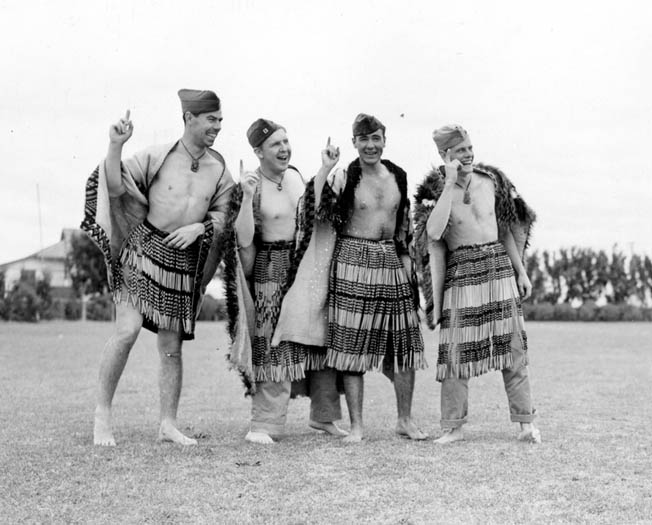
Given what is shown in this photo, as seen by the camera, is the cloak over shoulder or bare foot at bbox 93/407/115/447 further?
the cloak over shoulder

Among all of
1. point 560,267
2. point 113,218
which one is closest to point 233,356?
point 113,218

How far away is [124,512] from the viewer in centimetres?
379

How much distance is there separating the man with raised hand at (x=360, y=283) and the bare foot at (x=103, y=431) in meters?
1.22

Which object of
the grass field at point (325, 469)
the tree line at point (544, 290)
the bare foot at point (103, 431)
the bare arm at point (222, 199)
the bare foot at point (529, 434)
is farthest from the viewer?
the tree line at point (544, 290)

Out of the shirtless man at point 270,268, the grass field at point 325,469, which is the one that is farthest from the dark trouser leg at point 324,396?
the shirtless man at point 270,268

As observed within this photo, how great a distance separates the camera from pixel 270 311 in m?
5.97

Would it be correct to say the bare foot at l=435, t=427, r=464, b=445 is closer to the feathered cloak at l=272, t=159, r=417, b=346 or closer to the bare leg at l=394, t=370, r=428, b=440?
the bare leg at l=394, t=370, r=428, b=440

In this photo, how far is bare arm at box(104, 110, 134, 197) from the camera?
5449 mm

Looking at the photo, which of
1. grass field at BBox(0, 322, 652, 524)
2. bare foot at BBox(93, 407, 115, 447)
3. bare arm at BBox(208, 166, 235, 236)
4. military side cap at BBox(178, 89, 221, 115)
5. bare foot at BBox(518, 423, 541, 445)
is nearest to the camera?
grass field at BBox(0, 322, 652, 524)

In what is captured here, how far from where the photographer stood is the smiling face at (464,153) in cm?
576

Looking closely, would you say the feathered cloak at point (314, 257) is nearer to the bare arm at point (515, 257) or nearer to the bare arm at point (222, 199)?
the bare arm at point (222, 199)

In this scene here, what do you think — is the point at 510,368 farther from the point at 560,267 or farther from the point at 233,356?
the point at 560,267

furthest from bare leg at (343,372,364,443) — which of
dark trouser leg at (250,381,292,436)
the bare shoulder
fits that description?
the bare shoulder

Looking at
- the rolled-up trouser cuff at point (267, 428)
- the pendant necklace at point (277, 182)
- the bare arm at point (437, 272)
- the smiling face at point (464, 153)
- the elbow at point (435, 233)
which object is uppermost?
the smiling face at point (464, 153)
